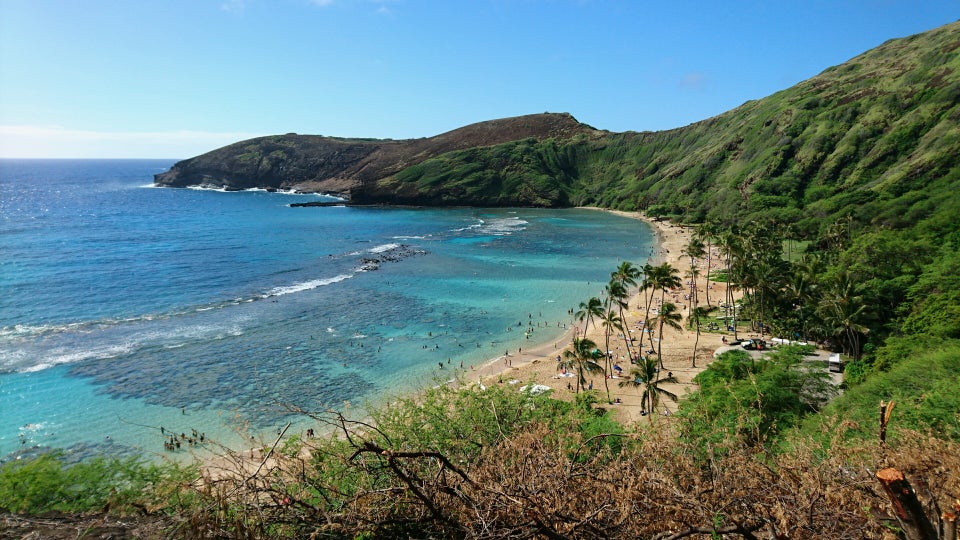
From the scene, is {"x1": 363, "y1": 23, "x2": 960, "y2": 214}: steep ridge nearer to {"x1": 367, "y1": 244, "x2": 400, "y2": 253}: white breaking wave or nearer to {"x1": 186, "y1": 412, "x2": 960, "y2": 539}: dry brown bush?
{"x1": 367, "y1": 244, "x2": 400, "y2": 253}: white breaking wave

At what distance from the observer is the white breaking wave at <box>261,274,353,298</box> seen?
6140cm

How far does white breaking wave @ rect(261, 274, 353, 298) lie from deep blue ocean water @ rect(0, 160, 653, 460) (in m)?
0.29

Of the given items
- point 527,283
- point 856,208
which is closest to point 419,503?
point 527,283

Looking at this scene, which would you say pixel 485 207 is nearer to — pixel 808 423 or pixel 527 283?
pixel 527 283

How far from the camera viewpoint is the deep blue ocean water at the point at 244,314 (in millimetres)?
33469

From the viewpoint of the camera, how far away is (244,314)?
52.4m

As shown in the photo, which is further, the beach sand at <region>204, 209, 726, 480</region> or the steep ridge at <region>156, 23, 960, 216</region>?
the steep ridge at <region>156, 23, 960, 216</region>

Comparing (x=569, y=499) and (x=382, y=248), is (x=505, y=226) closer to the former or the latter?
(x=382, y=248)

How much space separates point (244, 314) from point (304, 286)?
12.9 meters

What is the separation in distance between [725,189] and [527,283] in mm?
81938

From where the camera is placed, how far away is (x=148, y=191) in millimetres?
195375

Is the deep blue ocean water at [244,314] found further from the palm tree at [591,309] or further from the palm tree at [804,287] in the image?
the palm tree at [804,287]

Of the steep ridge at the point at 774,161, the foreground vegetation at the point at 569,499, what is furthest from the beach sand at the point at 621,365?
the steep ridge at the point at 774,161

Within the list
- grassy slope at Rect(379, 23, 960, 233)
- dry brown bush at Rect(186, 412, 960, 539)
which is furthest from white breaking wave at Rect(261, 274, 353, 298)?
grassy slope at Rect(379, 23, 960, 233)
